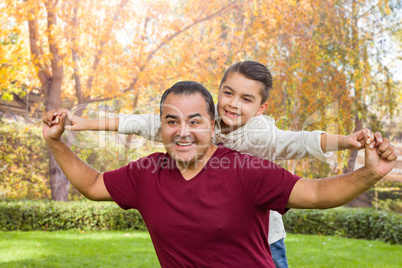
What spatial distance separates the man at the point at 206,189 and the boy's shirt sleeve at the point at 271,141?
1.58ft

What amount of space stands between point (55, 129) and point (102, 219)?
754cm

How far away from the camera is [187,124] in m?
1.64

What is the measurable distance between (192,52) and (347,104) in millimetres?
4195

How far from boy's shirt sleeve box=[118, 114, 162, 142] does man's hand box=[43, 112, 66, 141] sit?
51 cm

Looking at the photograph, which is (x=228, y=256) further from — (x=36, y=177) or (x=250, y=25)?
(x=36, y=177)

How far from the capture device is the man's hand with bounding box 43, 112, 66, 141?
1739mm

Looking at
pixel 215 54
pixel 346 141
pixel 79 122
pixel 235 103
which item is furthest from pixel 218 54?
pixel 346 141

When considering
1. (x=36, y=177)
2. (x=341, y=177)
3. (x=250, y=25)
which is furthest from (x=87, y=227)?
(x=341, y=177)

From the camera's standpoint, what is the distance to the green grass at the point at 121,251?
632 centimetres

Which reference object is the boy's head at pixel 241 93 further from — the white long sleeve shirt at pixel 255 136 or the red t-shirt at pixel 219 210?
the red t-shirt at pixel 219 210

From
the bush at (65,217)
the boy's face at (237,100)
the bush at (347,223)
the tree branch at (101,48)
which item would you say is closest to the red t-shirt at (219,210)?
the boy's face at (237,100)

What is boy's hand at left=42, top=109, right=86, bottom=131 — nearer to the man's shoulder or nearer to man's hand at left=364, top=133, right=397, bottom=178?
the man's shoulder

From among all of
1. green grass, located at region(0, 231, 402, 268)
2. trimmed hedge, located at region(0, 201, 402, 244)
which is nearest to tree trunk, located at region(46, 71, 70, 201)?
trimmed hedge, located at region(0, 201, 402, 244)

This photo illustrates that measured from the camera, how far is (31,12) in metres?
9.79
